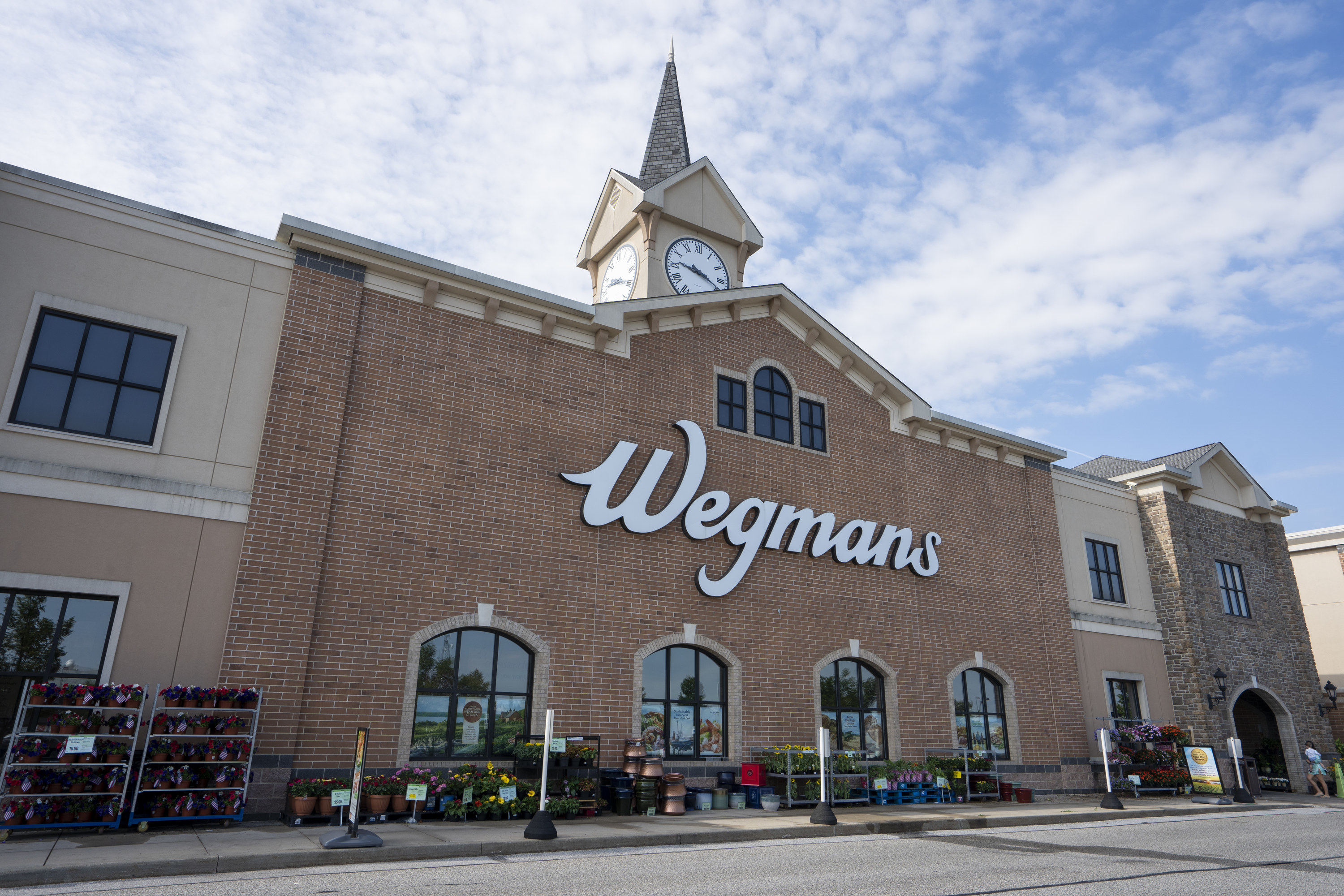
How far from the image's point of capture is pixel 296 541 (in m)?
12.7

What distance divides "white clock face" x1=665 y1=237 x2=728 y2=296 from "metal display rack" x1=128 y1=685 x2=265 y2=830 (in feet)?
46.8

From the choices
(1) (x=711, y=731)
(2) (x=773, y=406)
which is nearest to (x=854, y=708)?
(1) (x=711, y=731)

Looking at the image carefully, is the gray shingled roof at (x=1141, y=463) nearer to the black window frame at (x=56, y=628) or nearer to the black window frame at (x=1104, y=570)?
the black window frame at (x=1104, y=570)

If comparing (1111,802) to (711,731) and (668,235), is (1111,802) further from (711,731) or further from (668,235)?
(668,235)

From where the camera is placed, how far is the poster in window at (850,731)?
1772 cm

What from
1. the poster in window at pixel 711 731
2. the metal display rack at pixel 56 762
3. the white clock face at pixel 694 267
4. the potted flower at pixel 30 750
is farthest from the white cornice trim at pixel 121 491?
the white clock face at pixel 694 267

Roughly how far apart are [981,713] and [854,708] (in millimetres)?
4131

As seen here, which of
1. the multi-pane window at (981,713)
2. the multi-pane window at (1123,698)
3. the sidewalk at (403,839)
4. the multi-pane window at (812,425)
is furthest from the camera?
the multi-pane window at (1123,698)

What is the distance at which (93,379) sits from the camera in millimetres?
12062

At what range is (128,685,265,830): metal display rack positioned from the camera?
10.3 m

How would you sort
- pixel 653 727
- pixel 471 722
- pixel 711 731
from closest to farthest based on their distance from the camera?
1. pixel 471 722
2. pixel 653 727
3. pixel 711 731

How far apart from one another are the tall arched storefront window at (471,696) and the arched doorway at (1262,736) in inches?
886

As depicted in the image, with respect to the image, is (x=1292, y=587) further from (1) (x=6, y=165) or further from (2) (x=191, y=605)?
(1) (x=6, y=165)

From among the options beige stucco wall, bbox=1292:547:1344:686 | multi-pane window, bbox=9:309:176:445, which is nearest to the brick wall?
multi-pane window, bbox=9:309:176:445
